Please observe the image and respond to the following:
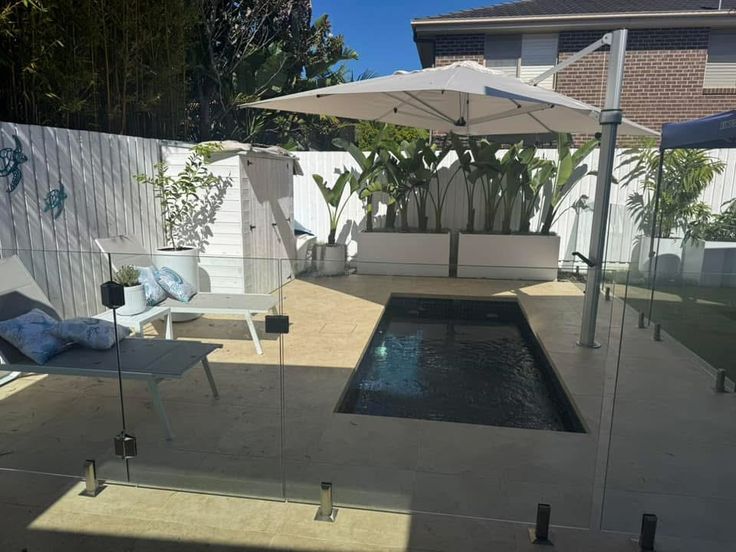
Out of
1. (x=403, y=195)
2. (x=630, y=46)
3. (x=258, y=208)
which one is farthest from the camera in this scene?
(x=630, y=46)

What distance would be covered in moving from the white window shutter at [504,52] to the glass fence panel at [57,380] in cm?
A: 1031

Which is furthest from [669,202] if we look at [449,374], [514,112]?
[449,374]

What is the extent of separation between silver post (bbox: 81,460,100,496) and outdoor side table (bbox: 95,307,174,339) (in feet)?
2.66

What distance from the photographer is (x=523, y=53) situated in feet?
37.0

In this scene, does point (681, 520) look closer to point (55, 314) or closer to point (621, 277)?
point (621, 277)

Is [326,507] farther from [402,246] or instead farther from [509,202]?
[509,202]

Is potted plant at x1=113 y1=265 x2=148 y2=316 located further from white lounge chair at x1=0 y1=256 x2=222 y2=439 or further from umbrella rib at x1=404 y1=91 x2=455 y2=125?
umbrella rib at x1=404 y1=91 x2=455 y2=125

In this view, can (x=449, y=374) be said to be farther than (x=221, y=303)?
No

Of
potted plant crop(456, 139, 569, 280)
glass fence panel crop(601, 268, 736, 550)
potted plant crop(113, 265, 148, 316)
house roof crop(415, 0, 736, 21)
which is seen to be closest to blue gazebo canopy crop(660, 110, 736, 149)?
glass fence panel crop(601, 268, 736, 550)

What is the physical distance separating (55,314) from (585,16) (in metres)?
11.1

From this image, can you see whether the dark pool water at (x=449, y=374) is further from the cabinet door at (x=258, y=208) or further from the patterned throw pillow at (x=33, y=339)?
the cabinet door at (x=258, y=208)

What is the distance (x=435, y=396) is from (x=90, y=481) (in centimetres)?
208

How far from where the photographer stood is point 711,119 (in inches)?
192

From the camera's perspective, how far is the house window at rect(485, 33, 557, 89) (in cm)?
1117
